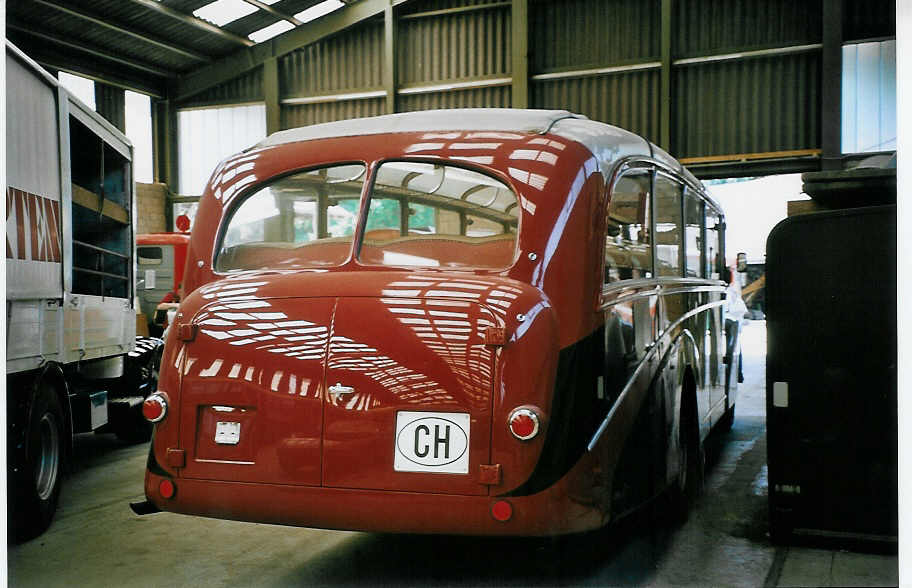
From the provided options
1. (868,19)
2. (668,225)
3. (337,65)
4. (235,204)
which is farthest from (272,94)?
(868,19)

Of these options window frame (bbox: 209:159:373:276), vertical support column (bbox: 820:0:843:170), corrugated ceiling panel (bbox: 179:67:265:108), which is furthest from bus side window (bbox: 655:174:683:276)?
corrugated ceiling panel (bbox: 179:67:265:108)

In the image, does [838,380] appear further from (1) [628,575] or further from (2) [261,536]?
(2) [261,536]

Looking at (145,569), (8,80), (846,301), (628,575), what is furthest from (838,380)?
(8,80)

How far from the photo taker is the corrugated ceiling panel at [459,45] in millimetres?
11547

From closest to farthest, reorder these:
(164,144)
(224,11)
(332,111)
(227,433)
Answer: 1. (227,433)
2. (224,11)
3. (164,144)
4. (332,111)

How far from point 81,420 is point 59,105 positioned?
7.23 feet

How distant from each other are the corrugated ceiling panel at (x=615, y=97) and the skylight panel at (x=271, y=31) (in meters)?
5.04

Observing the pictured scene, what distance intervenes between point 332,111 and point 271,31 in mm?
4821

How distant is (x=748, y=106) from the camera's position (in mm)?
9102

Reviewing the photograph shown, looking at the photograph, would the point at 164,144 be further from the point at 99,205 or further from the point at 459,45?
the point at 459,45

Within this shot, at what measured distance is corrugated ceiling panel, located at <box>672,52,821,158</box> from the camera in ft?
23.3

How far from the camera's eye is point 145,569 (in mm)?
4246

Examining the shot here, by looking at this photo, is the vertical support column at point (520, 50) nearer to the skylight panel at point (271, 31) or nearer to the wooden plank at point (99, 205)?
the skylight panel at point (271, 31)

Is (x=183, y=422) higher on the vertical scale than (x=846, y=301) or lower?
lower
